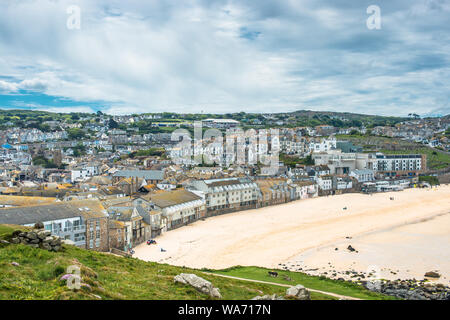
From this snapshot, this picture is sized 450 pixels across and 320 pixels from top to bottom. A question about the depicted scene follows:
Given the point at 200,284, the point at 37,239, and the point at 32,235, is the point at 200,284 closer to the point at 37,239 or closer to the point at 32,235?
the point at 37,239

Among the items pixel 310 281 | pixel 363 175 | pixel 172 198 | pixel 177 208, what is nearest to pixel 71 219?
pixel 177 208

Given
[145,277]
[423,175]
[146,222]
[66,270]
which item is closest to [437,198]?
[423,175]

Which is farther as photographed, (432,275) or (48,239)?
(432,275)

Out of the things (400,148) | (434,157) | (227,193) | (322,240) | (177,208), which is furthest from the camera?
(400,148)

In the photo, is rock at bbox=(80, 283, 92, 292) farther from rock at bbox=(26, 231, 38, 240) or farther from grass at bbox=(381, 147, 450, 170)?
grass at bbox=(381, 147, 450, 170)

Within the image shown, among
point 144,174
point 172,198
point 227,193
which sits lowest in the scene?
point 227,193

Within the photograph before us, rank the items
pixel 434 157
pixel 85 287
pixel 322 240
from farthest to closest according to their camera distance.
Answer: pixel 434 157 < pixel 322 240 < pixel 85 287
